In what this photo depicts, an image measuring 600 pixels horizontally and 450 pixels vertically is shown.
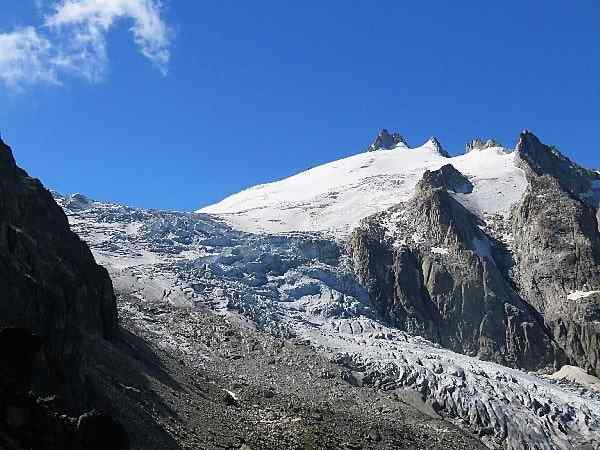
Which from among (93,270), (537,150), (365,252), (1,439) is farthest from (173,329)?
(537,150)

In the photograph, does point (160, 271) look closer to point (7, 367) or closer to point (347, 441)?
point (347, 441)

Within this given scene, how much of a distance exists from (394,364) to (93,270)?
3198 centimetres

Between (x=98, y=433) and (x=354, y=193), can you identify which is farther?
(x=354, y=193)

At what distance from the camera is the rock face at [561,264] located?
304 ft

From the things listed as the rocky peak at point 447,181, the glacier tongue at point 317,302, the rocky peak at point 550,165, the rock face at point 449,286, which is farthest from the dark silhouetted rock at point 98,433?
the rocky peak at point 550,165

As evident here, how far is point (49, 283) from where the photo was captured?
4300cm

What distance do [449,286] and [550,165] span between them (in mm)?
62081

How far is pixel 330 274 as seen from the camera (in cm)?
9825

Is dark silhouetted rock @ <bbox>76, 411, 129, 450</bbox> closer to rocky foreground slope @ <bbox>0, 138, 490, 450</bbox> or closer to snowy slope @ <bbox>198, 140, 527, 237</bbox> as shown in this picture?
rocky foreground slope @ <bbox>0, 138, 490, 450</bbox>

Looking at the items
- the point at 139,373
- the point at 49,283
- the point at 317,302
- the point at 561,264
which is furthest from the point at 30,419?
the point at 561,264

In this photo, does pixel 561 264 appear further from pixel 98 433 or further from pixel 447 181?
pixel 98 433

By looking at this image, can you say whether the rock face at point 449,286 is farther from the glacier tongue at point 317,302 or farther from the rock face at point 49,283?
the rock face at point 49,283

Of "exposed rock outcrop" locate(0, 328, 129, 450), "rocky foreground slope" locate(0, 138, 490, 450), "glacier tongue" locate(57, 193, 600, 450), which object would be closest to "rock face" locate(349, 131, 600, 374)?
"glacier tongue" locate(57, 193, 600, 450)

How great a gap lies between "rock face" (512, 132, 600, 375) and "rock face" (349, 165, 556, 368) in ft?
9.81
